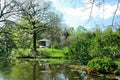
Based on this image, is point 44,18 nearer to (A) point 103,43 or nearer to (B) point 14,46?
(A) point 103,43

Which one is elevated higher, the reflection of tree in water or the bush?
the bush

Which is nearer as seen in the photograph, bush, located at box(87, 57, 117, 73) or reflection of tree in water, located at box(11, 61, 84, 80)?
reflection of tree in water, located at box(11, 61, 84, 80)

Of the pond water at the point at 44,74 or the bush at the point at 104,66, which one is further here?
the bush at the point at 104,66

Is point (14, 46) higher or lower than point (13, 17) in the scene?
lower

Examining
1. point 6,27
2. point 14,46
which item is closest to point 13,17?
point 6,27

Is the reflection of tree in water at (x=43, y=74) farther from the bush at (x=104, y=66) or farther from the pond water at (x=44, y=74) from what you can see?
the bush at (x=104, y=66)

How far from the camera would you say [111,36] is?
28000 mm

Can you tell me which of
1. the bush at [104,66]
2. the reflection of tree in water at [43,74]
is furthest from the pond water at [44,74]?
the bush at [104,66]

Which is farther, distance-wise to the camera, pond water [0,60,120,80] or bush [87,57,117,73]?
bush [87,57,117,73]

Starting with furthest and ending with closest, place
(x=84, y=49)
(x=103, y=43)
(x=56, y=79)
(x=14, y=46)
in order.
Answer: (x=84, y=49) → (x=103, y=43) → (x=56, y=79) → (x=14, y=46)

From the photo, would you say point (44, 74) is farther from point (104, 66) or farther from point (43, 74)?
point (104, 66)

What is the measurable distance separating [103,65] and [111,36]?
15.3ft

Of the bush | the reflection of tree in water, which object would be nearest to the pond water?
the reflection of tree in water

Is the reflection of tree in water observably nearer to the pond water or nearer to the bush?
the pond water
